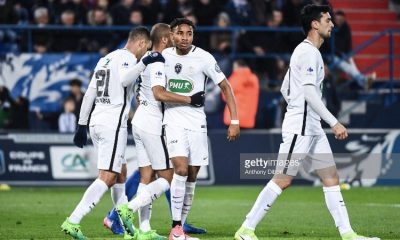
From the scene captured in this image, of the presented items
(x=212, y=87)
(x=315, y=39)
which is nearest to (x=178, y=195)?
(x=315, y=39)

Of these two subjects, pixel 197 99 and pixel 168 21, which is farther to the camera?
pixel 168 21

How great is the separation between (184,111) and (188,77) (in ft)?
1.30

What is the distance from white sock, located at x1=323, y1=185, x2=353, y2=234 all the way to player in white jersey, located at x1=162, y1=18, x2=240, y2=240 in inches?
53.0

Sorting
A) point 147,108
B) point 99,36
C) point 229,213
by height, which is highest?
point 147,108

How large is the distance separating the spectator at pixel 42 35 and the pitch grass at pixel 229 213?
3798 millimetres

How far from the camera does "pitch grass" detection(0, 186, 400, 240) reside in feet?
42.8

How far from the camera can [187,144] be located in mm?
12039

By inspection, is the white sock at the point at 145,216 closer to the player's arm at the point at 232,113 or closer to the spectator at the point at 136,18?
the player's arm at the point at 232,113

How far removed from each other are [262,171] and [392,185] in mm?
5628

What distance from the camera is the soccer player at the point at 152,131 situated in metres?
11.9

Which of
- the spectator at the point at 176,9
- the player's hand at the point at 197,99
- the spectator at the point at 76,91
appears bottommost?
the spectator at the point at 76,91

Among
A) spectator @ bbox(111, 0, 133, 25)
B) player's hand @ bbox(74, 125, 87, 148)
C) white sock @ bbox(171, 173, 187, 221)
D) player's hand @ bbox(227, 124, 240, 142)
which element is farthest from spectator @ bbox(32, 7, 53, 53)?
player's hand @ bbox(227, 124, 240, 142)

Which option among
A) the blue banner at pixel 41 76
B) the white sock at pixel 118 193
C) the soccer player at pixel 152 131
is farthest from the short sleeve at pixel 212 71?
the blue banner at pixel 41 76

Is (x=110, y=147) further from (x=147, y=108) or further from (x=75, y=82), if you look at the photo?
(x=75, y=82)
